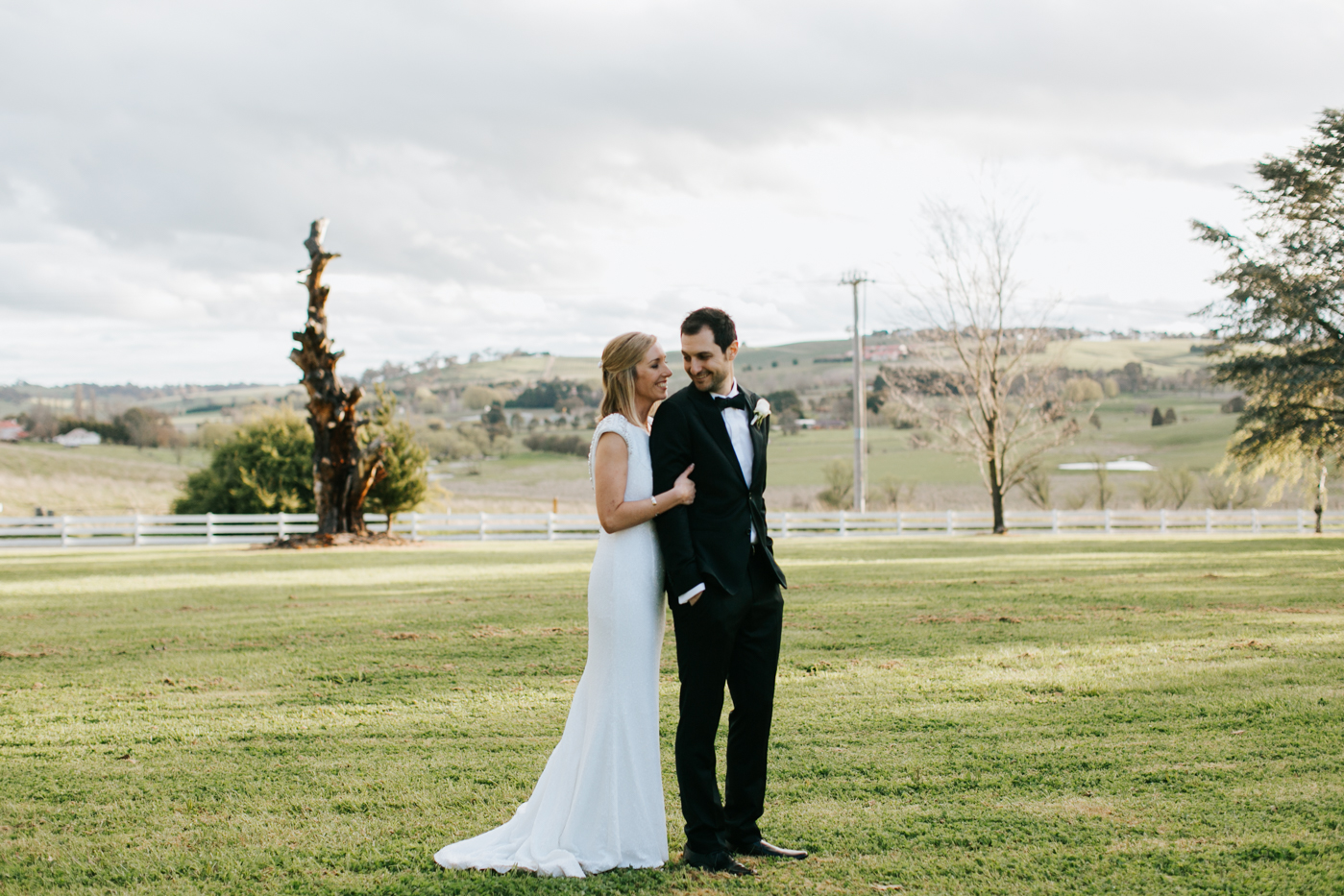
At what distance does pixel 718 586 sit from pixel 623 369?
3.14 feet

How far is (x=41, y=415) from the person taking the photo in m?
89.4

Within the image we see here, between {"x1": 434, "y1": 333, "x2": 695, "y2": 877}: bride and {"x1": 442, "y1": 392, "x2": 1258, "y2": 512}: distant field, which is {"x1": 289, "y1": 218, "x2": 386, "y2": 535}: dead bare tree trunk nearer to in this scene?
{"x1": 434, "y1": 333, "x2": 695, "y2": 877}: bride

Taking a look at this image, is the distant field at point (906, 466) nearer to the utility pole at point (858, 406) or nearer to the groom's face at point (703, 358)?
the utility pole at point (858, 406)

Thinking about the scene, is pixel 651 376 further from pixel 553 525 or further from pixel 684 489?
pixel 553 525

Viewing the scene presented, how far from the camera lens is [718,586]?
390cm

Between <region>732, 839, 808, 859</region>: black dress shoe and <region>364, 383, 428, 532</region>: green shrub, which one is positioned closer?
<region>732, 839, 808, 859</region>: black dress shoe

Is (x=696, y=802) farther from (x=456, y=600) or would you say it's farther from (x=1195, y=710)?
(x=456, y=600)

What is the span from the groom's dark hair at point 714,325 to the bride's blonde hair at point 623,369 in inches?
8.1

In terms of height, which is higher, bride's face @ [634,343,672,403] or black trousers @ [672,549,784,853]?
bride's face @ [634,343,672,403]

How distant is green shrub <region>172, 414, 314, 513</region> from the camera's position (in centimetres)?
3033

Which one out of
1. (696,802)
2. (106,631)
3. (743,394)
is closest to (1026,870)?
(696,802)

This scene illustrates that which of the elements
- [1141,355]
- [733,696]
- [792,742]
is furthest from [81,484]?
[1141,355]

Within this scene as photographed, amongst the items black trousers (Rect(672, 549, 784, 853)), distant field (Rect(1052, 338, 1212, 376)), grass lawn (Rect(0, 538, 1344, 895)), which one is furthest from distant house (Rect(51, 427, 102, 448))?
distant field (Rect(1052, 338, 1212, 376))

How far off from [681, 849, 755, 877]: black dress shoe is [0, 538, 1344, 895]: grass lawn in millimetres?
96
